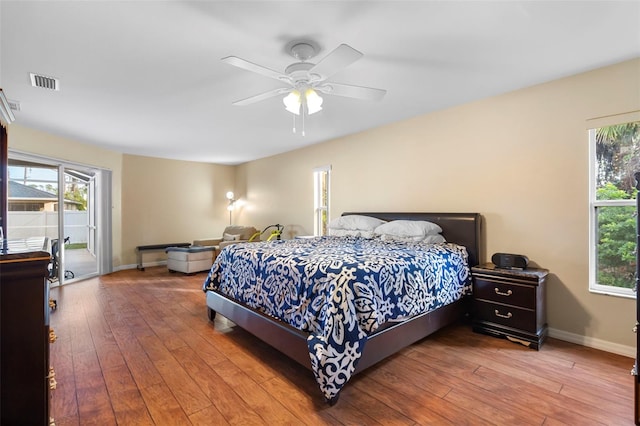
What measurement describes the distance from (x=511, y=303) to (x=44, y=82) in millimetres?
4796

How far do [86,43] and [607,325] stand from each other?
15.6ft

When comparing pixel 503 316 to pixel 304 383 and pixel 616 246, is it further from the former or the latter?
pixel 304 383

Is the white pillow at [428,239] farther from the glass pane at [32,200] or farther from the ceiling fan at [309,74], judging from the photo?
the glass pane at [32,200]

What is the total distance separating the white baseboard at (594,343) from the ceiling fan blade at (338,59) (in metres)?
3.10

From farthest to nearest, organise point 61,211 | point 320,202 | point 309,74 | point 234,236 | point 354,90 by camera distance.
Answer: point 234,236
point 320,202
point 61,211
point 354,90
point 309,74

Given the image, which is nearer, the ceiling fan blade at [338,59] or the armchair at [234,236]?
the ceiling fan blade at [338,59]

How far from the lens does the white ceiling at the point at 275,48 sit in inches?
71.9

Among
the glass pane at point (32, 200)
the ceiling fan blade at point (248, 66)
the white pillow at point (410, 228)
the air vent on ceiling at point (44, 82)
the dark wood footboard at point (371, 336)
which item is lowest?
the dark wood footboard at point (371, 336)

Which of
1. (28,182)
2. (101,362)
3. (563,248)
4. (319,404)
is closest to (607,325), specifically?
(563,248)

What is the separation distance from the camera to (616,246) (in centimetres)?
265

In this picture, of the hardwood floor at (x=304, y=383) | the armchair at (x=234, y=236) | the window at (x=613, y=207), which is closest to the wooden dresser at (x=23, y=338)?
the hardwood floor at (x=304, y=383)

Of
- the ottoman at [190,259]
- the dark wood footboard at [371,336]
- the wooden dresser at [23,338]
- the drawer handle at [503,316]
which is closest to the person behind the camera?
the wooden dresser at [23,338]

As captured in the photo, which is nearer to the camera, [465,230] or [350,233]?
[465,230]

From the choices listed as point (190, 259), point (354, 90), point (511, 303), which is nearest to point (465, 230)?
point (511, 303)
